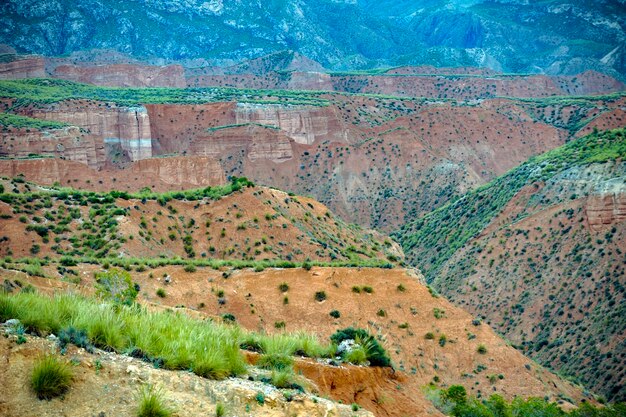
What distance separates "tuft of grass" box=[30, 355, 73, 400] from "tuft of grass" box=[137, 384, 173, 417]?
1109 mm

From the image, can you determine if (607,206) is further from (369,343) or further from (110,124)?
(110,124)

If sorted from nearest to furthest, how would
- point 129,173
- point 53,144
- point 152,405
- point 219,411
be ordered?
point 152,405
point 219,411
point 129,173
point 53,144

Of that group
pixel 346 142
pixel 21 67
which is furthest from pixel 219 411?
pixel 21 67

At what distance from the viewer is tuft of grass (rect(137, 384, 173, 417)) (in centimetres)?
1260

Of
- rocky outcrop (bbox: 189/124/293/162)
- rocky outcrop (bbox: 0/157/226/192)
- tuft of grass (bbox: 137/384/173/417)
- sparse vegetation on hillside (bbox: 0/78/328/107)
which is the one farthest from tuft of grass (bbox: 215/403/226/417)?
rocky outcrop (bbox: 189/124/293/162)

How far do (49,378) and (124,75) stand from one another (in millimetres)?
131178

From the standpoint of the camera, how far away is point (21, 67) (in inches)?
4825

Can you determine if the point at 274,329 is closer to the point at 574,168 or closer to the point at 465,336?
the point at 465,336

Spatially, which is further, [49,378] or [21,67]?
[21,67]

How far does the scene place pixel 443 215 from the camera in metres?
83.6

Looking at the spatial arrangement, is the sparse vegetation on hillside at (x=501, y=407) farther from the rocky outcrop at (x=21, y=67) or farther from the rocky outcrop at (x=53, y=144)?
the rocky outcrop at (x=21, y=67)

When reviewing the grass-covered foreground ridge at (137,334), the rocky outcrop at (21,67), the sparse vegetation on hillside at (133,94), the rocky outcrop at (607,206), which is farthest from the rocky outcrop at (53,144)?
the grass-covered foreground ridge at (137,334)

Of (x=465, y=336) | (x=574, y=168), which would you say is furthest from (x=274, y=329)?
(x=574, y=168)

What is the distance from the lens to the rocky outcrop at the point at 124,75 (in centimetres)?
13362
